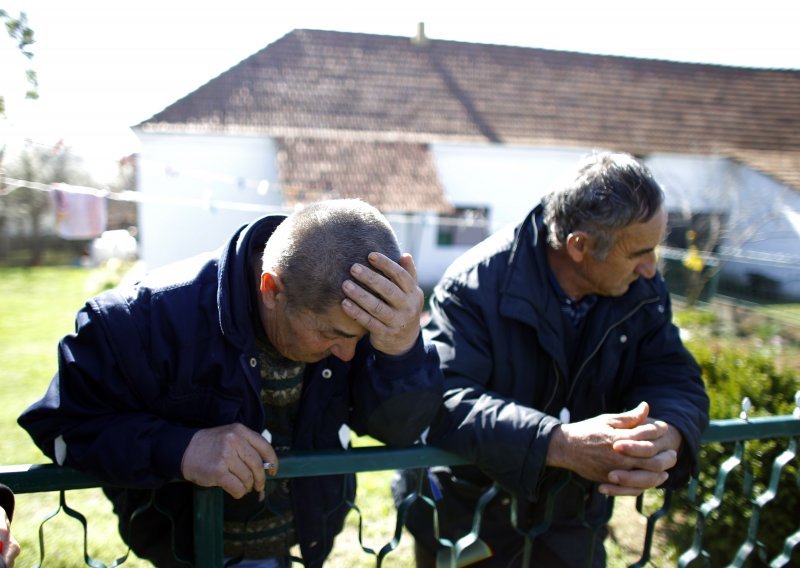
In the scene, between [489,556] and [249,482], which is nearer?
[249,482]

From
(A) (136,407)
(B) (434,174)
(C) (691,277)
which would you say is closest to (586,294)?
(A) (136,407)

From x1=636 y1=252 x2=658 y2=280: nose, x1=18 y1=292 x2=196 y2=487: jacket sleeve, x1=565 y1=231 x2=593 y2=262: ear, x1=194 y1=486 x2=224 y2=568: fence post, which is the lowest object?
x1=194 y1=486 x2=224 y2=568: fence post

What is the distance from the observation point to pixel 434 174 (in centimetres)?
1520

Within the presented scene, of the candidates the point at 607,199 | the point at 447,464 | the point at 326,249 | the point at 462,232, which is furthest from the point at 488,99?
the point at 326,249

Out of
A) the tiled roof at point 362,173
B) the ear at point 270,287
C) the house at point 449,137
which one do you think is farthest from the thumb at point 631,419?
the tiled roof at point 362,173

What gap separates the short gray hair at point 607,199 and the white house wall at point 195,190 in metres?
12.8

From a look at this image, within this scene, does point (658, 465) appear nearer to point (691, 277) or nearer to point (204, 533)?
point (204, 533)

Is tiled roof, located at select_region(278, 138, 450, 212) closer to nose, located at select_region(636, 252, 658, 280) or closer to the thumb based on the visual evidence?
nose, located at select_region(636, 252, 658, 280)

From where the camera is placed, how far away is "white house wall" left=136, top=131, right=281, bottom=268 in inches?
571

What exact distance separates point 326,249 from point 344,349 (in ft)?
0.94

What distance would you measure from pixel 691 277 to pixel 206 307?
11324mm

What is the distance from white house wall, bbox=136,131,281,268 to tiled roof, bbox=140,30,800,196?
1.35 feet

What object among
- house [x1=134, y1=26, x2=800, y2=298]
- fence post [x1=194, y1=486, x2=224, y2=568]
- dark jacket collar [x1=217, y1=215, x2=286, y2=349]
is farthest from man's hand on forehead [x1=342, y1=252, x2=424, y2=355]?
house [x1=134, y1=26, x2=800, y2=298]

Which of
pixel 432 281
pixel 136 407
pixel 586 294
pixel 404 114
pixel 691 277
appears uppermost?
pixel 404 114
